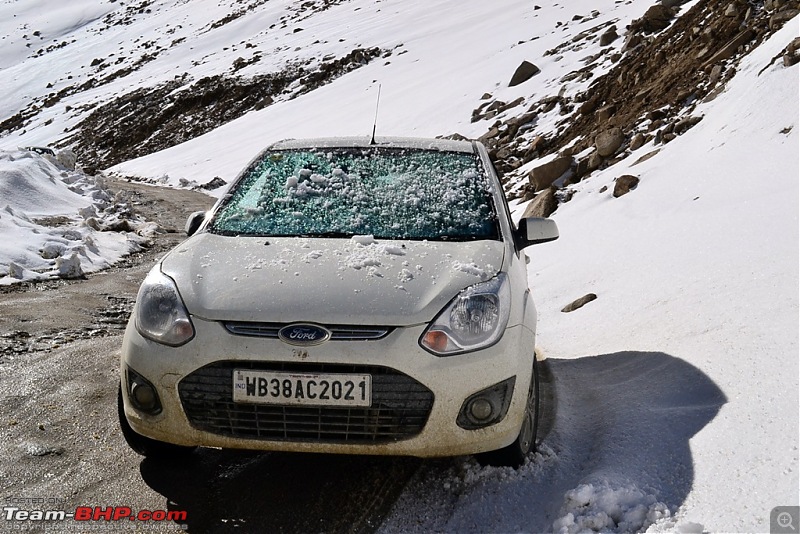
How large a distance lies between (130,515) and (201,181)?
23990mm

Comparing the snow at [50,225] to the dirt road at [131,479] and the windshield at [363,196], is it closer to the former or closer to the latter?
the dirt road at [131,479]

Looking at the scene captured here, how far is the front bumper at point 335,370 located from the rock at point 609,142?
812 centimetres

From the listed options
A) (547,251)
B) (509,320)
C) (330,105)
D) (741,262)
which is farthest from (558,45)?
(509,320)

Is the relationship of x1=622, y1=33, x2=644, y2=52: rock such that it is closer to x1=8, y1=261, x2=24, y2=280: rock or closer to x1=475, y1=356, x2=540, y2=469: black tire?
x1=8, y1=261, x2=24, y2=280: rock

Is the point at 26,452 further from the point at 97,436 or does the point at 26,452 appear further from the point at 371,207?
the point at 371,207

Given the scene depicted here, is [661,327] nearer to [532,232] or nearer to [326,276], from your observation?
[532,232]

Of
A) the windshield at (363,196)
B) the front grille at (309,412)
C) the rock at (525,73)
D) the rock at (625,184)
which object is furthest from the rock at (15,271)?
the rock at (525,73)

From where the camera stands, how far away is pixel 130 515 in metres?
3.01

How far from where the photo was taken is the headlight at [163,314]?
2953mm

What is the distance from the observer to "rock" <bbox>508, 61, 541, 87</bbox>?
70.1 feet

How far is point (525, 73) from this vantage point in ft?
70.6

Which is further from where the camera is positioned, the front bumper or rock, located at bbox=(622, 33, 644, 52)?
rock, located at bbox=(622, 33, 644, 52)

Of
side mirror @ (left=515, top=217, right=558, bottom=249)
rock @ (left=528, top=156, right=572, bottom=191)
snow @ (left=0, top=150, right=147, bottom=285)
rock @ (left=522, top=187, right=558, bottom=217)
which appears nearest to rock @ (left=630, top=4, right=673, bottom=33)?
rock @ (left=528, top=156, right=572, bottom=191)

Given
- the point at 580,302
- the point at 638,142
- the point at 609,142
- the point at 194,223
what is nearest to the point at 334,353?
Answer: the point at 194,223
